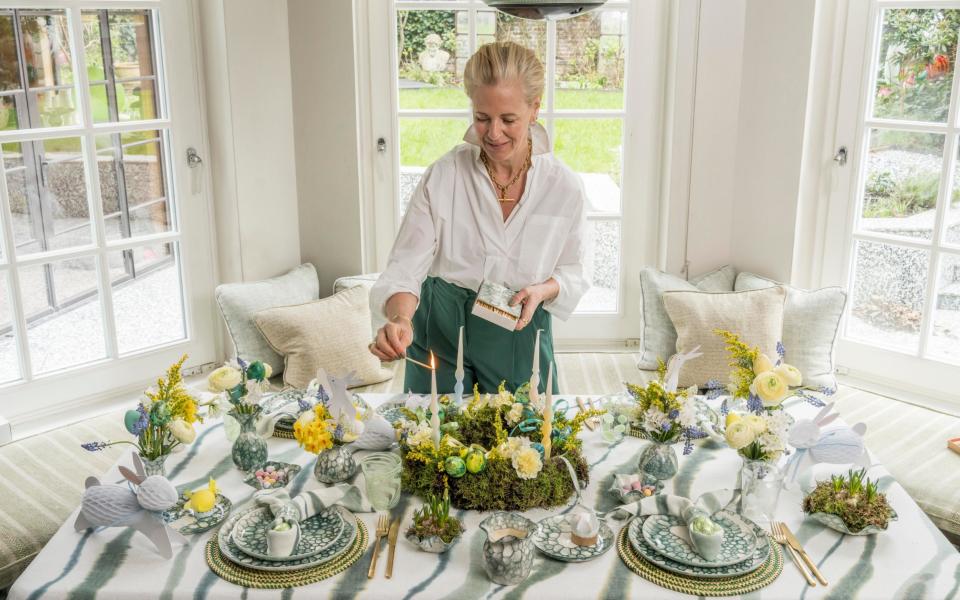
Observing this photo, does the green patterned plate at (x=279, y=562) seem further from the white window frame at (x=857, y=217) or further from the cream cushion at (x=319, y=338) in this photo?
the white window frame at (x=857, y=217)

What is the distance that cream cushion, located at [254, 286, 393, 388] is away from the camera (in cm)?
302

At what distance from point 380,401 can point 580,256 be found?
649 millimetres

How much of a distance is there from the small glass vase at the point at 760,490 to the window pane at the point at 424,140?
1954mm

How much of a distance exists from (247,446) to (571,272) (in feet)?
2.99

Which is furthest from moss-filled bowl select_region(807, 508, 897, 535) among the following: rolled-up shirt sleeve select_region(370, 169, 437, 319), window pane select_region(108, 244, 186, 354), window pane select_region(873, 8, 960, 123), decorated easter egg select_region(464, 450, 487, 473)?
window pane select_region(108, 244, 186, 354)

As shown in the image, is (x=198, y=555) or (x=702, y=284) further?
(x=702, y=284)

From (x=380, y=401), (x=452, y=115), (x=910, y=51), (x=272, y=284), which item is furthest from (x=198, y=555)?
(x=910, y=51)

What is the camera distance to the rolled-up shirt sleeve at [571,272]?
235cm

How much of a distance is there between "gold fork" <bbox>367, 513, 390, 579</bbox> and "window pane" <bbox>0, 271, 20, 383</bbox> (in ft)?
5.44

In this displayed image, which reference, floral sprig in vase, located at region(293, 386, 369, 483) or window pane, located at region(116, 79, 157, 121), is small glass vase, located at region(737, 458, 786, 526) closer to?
floral sprig in vase, located at region(293, 386, 369, 483)

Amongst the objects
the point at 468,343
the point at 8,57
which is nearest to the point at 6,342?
the point at 8,57

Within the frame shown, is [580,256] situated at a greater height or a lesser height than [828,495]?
greater

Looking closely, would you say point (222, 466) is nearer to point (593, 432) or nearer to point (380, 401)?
point (380, 401)

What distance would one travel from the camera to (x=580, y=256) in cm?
242
